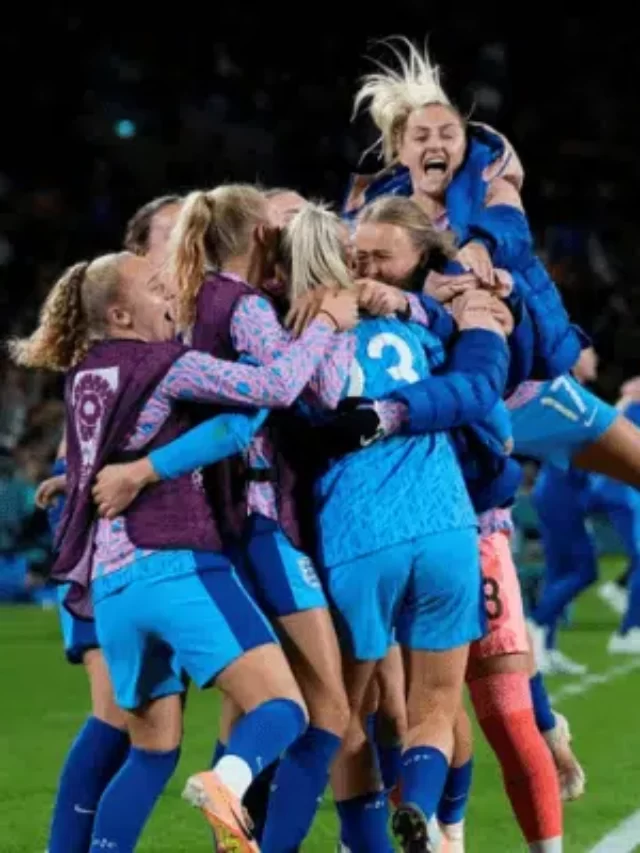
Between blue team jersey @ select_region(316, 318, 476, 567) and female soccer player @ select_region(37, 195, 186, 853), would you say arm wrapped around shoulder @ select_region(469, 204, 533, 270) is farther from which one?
female soccer player @ select_region(37, 195, 186, 853)

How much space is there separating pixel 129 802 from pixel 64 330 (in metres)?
1.18

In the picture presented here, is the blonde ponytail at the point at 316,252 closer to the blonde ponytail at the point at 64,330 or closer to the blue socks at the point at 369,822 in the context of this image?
the blonde ponytail at the point at 64,330

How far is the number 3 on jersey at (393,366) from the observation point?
5.54 meters

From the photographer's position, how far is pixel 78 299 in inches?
214

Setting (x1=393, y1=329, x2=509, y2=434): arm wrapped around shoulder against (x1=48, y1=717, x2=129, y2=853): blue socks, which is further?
(x1=48, y1=717, x2=129, y2=853): blue socks

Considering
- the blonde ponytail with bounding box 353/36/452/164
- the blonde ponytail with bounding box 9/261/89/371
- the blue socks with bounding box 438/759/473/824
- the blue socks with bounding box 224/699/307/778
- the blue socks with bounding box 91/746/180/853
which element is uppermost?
the blonde ponytail with bounding box 353/36/452/164

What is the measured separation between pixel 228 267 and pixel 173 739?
1199 mm

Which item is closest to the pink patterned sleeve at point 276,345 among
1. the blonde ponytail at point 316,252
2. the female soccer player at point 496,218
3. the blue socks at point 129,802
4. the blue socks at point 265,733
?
the blonde ponytail at point 316,252

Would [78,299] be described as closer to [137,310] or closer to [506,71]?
[137,310]

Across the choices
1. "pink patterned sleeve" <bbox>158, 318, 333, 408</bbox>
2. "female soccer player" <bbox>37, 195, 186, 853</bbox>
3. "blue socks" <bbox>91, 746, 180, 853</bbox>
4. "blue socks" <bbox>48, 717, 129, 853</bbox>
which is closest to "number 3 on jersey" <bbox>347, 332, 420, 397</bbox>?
"pink patterned sleeve" <bbox>158, 318, 333, 408</bbox>

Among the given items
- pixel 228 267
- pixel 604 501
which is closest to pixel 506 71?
pixel 604 501

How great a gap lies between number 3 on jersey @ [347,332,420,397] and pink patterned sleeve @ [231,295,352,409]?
31mm

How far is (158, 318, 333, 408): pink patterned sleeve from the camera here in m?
5.20

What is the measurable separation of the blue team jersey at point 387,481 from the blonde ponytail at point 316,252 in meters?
0.16
